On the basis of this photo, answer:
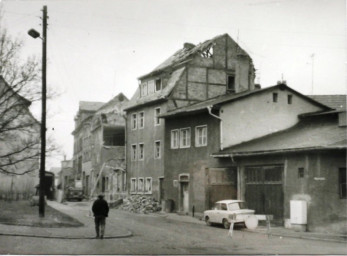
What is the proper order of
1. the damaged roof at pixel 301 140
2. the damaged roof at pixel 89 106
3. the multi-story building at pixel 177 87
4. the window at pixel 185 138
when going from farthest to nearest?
the damaged roof at pixel 89 106 < the multi-story building at pixel 177 87 < the window at pixel 185 138 < the damaged roof at pixel 301 140

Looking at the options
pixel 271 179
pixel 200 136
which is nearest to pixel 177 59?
pixel 200 136

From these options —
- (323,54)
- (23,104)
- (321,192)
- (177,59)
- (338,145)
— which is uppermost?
(177,59)

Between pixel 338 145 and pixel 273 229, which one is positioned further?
pixel 273 229

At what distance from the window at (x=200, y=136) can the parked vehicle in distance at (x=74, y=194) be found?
24.2m

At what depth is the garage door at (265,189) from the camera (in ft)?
83.3

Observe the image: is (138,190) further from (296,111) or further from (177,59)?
(296,111)

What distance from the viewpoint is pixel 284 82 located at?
32094 mm

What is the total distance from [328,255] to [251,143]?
46.3 ft

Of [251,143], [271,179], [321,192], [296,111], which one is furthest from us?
[296,111]

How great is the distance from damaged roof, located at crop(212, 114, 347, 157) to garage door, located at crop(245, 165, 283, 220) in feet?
3.46

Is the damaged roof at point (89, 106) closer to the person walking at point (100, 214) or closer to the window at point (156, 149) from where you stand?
the window at point (156, 149)

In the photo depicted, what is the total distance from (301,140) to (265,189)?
3.11m

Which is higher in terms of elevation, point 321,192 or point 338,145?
point 338,145

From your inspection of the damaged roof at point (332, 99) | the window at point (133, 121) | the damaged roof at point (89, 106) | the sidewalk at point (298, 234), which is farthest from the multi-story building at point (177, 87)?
the damaged roof at point (89, 106)
